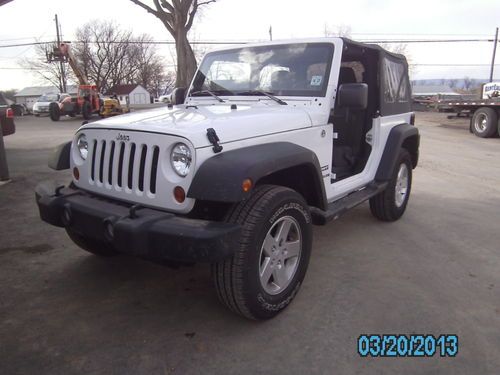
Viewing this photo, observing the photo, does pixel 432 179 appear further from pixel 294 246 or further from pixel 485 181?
pixel 294 246

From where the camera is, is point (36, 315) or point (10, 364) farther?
point (36, 315)

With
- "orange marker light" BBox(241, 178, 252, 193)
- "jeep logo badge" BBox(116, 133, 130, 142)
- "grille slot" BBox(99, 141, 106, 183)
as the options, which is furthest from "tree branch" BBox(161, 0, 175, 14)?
"orange marker light" BBox(241, 178, 252, 193)

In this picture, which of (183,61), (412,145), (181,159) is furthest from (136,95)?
(181,159)

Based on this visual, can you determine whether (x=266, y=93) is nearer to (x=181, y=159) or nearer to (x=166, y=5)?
(x=181, y=159)

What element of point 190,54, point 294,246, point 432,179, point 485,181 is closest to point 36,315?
point 294,246

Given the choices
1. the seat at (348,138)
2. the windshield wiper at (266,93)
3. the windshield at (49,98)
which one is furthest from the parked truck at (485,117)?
the windshield at (49,98)

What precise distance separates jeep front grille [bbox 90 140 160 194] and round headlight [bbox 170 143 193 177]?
0.39 ft

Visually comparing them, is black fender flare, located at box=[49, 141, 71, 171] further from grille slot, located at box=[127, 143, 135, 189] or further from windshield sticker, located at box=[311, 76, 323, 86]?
windshield sticker, located at box=[311, 76, 323, 86]

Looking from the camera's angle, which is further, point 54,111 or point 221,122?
point 54,111

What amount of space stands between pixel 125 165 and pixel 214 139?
2.18ft

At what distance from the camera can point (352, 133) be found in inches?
180

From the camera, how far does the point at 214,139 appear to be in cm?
250

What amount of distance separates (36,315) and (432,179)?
669 cm

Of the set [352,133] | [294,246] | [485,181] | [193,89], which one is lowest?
[485,181]
